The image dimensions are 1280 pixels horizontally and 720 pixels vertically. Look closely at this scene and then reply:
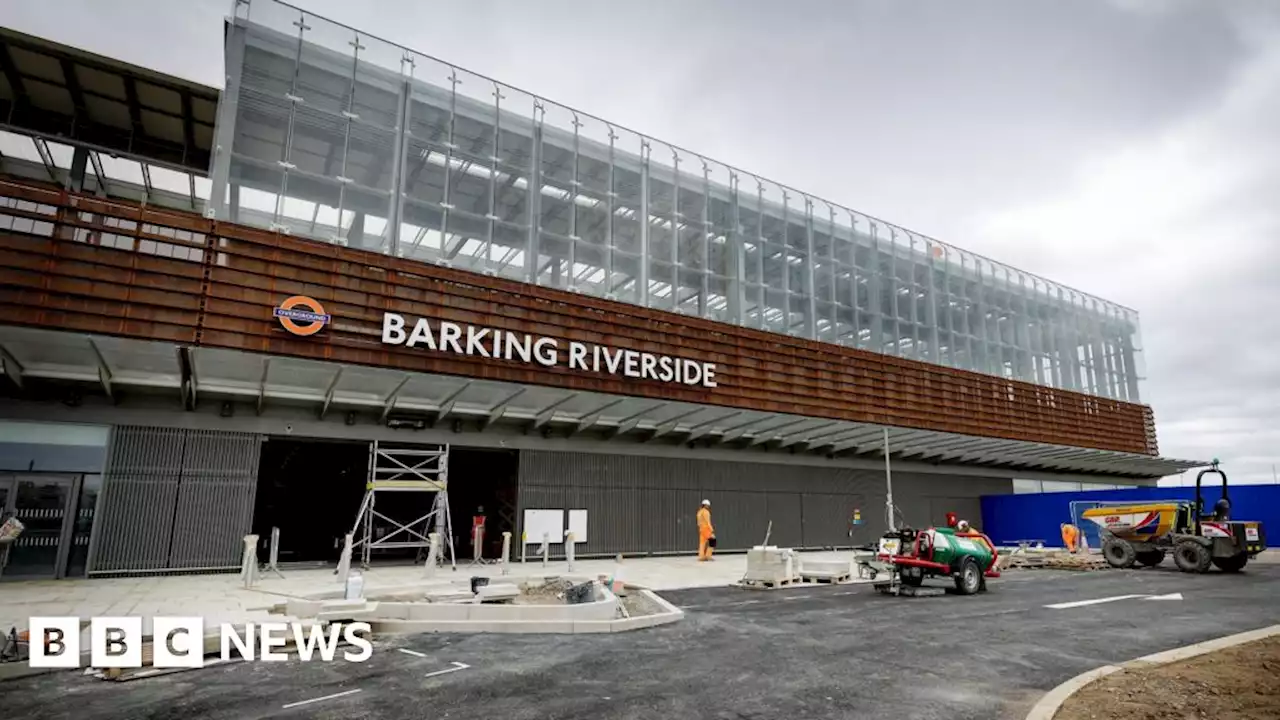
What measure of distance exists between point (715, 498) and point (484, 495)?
8.71 m

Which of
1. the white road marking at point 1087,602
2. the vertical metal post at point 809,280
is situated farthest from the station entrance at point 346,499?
the white road marking at point 1087,602

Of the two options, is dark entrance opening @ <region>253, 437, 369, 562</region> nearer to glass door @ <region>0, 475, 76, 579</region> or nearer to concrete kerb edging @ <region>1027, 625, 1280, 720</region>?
glass door @ <region>0, 475, 76, 579</region>

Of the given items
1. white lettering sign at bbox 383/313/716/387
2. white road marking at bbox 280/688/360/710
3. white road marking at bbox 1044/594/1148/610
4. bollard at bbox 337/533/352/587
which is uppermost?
white lettering sign at bbox 383/313/716/387

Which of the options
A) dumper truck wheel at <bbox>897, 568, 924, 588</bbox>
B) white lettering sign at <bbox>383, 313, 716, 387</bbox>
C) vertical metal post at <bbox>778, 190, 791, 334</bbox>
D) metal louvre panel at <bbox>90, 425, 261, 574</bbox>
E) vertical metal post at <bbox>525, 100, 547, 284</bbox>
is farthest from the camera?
vertical metal post at <bbox>778, 190, 791, 334</bbox>

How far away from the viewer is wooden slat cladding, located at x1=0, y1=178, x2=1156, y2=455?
13.3m

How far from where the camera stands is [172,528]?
16.9 m

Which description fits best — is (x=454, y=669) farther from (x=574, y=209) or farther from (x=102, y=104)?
(x=102, y=104)

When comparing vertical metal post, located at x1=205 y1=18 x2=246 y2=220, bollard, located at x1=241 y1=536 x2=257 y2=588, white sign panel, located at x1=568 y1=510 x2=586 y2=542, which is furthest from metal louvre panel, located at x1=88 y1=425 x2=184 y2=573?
white sign panel, located at x1=568 y1=510 x2=586 y2=542

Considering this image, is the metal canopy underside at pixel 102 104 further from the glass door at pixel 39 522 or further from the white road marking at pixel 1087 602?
the white road marking at pixel 1087 602

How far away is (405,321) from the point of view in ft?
54.8

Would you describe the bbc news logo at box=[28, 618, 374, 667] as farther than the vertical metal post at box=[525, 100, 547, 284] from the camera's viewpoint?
No

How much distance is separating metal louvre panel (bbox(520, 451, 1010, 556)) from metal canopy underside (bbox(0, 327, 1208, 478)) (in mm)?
1061

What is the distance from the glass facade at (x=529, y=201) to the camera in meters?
17.4

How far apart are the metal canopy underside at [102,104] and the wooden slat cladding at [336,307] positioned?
5348 millimetres
